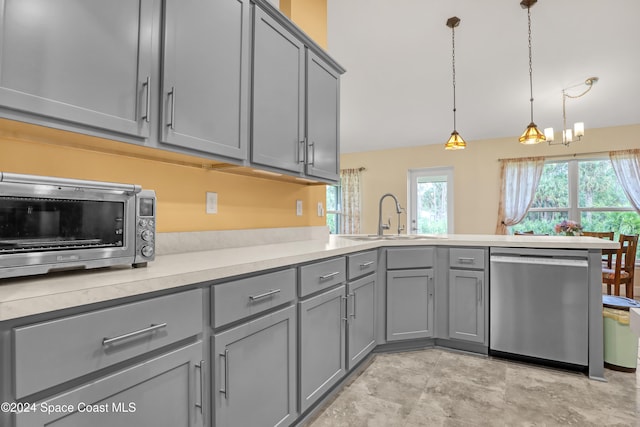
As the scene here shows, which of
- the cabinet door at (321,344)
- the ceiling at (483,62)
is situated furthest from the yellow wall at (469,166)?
the cabinet door at (321,344)

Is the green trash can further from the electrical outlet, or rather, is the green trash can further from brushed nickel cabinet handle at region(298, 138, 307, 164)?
the electrical outlet

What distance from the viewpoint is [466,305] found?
2.58 metres

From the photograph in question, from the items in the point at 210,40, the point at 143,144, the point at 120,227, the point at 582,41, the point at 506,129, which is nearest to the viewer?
the point at 120,227

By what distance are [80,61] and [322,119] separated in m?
1.56

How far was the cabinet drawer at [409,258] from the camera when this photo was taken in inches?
101

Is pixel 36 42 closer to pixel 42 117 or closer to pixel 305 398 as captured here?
pixel 42 117

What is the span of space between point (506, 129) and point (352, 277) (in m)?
4.79

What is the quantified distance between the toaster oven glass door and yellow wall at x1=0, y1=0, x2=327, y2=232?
32 cm

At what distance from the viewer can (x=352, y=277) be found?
83.2 inches

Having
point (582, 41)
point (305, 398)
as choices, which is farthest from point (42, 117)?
point (582, 41)

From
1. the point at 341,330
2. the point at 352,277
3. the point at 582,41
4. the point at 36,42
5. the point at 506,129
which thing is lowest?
the point at 341,330

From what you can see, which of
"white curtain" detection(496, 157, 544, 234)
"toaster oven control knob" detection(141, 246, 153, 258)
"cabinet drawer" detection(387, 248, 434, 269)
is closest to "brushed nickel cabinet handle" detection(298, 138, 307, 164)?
"cabinet drawer" detection(387, 248, 434, 269)

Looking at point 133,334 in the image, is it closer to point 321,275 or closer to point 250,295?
point 250,295

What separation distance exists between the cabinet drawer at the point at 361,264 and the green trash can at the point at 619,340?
5.14ft
